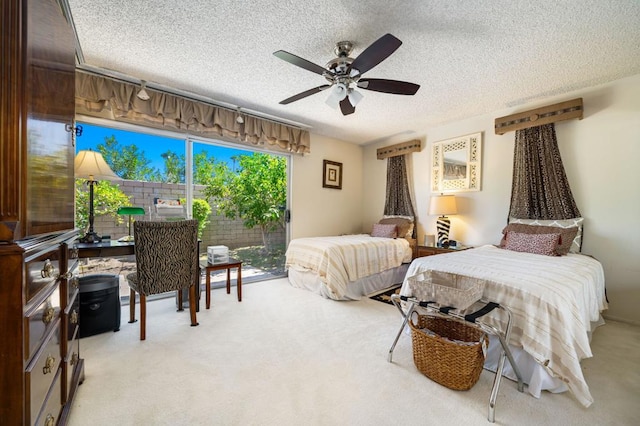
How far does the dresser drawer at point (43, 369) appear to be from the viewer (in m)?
0.83

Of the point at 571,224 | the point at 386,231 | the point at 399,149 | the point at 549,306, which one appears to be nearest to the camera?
the point at 549,306

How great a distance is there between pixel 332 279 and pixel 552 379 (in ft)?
6.53

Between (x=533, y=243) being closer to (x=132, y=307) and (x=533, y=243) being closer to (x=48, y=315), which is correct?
(x=48, y=315)

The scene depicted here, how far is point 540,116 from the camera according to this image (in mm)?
3174

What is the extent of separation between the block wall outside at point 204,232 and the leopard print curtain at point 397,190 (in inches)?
80.1

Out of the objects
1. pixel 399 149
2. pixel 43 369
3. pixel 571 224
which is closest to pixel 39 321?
pixel 43 369

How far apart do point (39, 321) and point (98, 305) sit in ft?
5.51

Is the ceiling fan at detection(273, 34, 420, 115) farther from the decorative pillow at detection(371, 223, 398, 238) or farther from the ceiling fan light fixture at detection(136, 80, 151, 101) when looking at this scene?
the decorative pillow at detection(371, 223, 398, 238)

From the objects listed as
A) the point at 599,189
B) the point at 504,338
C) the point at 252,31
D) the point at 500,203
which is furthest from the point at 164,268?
the point at 599,189

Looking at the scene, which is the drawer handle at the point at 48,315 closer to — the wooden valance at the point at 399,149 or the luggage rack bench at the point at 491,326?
the luggage rack bench at the point at 491,326

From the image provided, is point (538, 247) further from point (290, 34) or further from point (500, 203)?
point (290, 34)

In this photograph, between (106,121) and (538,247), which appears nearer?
(538,247)

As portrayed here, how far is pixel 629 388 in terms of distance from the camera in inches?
64.6

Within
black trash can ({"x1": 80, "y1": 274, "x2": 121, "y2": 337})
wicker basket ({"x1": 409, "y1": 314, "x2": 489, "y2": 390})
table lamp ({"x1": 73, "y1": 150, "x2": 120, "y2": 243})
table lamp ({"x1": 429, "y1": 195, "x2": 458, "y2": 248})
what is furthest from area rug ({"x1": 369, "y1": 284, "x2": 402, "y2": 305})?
table lamp ({"x1": 73, "y1": 150, "x2": 120, "y2": 243})
